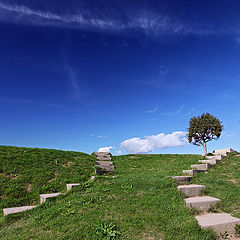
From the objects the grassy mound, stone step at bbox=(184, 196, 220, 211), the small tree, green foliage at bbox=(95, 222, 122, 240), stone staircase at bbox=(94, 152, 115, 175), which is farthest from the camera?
the small tree

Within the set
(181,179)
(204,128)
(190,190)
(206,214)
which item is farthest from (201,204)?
(204,128)

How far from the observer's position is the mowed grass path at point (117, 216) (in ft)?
14.8

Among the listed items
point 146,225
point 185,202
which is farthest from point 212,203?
point 146,225

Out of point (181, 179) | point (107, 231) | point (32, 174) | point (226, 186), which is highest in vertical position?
point (32, 174)

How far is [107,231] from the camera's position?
14.3 feet

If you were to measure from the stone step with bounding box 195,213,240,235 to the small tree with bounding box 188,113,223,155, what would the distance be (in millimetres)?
28614

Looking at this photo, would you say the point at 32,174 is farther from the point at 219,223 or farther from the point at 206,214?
the point at 219,223

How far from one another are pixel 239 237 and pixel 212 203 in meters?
1.30

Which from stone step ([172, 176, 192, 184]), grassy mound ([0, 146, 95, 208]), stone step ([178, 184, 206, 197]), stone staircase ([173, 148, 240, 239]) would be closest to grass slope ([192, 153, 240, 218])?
stone staircase ([173, 148, 240, 239])

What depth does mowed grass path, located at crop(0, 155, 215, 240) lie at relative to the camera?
178 inches

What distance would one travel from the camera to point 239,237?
4809 mm

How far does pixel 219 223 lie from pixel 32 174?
927cm

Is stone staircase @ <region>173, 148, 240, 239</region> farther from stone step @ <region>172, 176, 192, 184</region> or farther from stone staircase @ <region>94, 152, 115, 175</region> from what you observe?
stone staircase @ <region>94, 152, 115, 175</region>

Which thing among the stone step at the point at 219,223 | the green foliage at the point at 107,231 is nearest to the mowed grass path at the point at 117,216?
the green foliage at the point at 107,231
